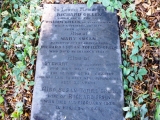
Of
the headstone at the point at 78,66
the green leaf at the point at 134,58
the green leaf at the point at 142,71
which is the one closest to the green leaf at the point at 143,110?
the headstone at the point at 78,66

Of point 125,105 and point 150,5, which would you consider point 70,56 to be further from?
point 150,5

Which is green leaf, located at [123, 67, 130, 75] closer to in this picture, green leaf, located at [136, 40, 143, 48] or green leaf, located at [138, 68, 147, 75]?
green leaf, located at [138, 68, 147, 75]

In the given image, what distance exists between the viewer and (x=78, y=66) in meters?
2.31

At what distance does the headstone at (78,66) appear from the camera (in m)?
2.16

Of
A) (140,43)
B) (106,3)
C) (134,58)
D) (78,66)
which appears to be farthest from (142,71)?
(106,3)

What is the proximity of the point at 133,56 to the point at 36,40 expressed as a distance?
99cm

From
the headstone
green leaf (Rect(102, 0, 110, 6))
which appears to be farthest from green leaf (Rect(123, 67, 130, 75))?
green leaf (Rect(102, 0, 110, 6))

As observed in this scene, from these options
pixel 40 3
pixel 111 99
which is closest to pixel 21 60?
pixel 40 3

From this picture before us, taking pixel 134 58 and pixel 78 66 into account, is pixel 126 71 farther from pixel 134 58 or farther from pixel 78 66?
pixel 78 66

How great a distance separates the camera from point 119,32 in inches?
96.6

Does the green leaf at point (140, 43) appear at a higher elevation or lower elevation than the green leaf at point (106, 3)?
lower

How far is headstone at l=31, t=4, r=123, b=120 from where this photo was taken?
2.16 meters

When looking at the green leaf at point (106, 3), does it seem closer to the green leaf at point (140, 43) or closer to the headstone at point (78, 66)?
the headstone at point (78, 66)

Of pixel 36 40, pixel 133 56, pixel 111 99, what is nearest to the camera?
pixel 111 99
